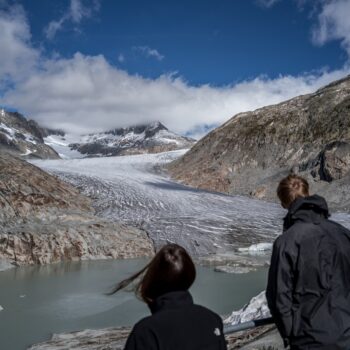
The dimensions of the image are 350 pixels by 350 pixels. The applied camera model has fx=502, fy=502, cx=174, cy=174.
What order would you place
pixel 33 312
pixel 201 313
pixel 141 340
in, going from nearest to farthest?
pixel 141 340 → pixel 201 313 → pixel 33 312

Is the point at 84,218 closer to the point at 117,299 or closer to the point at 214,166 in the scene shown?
the point at 117,299

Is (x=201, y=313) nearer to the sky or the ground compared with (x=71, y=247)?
nearer to the sky

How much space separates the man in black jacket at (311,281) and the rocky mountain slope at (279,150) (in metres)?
25.9

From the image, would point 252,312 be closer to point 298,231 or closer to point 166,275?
point 298,231

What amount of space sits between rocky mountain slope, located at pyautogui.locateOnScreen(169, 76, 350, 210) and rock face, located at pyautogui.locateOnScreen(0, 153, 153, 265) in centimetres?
1342

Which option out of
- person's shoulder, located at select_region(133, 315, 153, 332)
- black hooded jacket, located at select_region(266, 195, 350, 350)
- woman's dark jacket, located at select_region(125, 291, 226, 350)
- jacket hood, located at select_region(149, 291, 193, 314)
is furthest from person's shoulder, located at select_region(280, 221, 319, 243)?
person's shoulder, located at select_region(133, 315, 153, 332)

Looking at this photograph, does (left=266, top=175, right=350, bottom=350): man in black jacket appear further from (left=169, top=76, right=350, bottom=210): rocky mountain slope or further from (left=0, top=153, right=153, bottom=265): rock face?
(left=169, top=76, right=350, bottom=210): rocky mountain slope

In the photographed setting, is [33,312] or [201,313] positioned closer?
[201,313]

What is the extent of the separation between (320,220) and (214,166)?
34473 millimetres

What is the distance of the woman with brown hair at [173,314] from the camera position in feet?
7.85

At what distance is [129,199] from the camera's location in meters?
27.0

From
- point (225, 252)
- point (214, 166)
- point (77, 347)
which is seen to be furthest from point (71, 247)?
point (214, 166)

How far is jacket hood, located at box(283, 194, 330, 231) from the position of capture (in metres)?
3.42

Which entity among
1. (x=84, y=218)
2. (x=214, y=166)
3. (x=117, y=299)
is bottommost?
(x=117, y=299)
